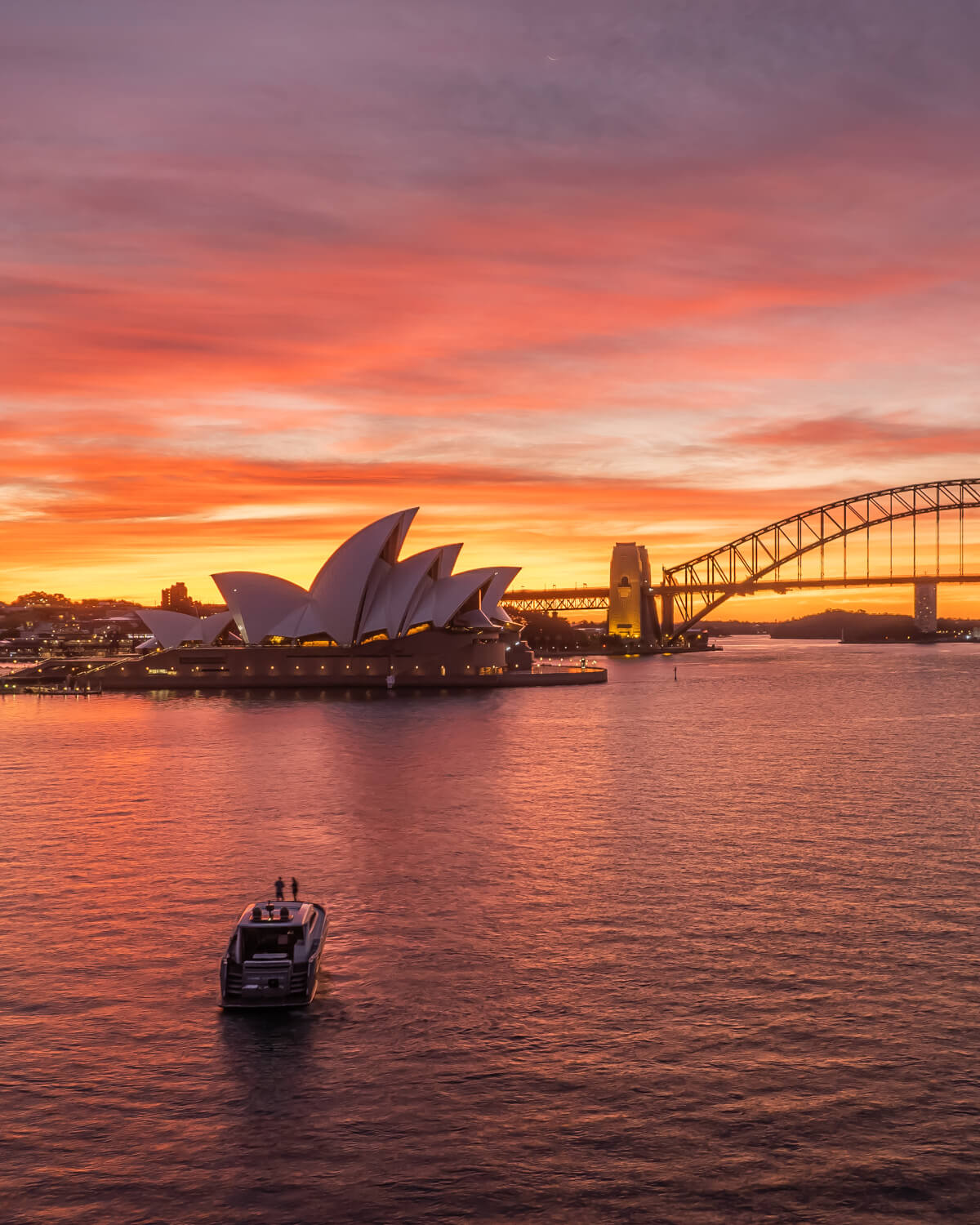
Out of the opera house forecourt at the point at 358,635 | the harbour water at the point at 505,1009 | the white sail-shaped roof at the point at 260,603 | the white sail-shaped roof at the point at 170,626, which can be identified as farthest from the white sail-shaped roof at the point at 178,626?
the harbour water at the point at 505,1009

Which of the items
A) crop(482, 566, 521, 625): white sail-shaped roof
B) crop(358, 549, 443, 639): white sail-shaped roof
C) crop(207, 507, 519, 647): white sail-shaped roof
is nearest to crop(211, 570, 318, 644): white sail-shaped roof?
crop(207, 507, 519, 647): white sail-shaped roof

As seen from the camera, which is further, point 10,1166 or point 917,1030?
point 917,1030

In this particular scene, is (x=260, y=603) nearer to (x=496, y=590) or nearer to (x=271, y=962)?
(x=496, y=590)

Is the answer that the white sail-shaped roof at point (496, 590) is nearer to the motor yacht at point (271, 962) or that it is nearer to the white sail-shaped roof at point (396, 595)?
the white sail-shaped roof at point (396, 595)

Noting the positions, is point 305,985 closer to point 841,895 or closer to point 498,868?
point 498,868

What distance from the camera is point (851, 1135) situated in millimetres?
15031

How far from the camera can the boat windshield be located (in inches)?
813

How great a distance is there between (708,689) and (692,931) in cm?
Result: 9427

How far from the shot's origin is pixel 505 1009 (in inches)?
774

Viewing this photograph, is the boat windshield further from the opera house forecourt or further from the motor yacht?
the opera house forecourt

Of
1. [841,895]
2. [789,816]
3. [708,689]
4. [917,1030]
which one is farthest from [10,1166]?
[708,689]

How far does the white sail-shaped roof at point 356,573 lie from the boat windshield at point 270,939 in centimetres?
8898

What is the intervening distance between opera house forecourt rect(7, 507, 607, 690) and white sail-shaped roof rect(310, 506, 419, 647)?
0.11 meters

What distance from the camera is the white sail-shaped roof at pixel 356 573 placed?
11025 centimetres
